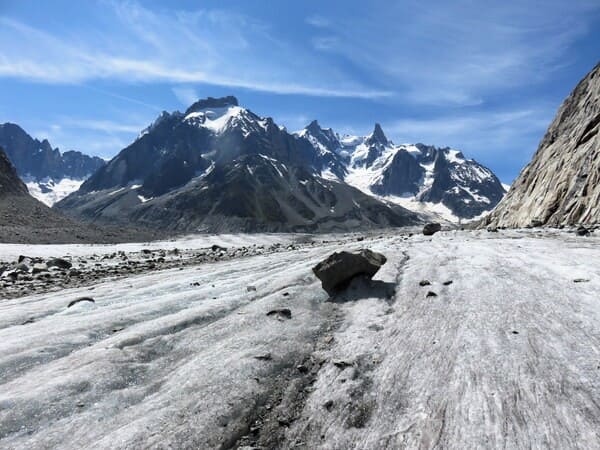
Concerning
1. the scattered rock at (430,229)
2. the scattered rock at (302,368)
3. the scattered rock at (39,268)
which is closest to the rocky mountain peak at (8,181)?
the scattered rock at (39,268)

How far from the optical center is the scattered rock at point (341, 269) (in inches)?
506

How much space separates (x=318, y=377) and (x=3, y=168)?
5497 inches

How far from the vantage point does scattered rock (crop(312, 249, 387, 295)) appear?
Answer: 42.2 ft

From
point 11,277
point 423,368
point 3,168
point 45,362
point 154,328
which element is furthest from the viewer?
point 3,168

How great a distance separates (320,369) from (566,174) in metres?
42.9

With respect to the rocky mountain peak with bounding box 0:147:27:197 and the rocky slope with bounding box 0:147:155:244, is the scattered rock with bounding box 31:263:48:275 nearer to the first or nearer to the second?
the rocky slope with bounding box 0:147:155:244

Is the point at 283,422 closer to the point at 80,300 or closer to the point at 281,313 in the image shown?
the point at 281,313

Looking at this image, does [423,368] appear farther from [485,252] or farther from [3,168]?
[3,168]

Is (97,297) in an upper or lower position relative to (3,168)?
lower

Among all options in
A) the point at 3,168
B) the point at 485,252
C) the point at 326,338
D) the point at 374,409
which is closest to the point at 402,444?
the point at 374,409

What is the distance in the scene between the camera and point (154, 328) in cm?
1020

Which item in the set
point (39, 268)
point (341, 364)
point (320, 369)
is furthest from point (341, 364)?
point (39, 268)

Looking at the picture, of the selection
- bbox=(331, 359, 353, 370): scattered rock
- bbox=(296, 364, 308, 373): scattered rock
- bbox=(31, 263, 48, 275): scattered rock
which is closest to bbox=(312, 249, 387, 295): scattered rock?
bbox=(331, 359, 353, 370): scattered rock

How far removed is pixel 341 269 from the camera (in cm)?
1291
